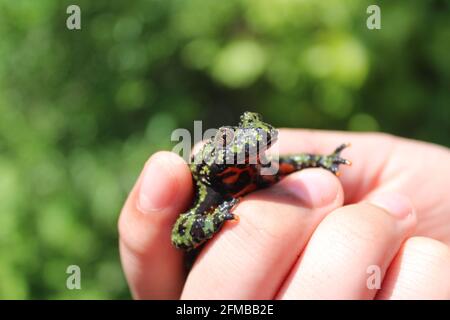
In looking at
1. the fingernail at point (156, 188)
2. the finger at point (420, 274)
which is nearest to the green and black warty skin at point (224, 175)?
Result: the fingernail at point (156, 188)

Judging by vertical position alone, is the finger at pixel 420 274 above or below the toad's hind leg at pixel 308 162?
below

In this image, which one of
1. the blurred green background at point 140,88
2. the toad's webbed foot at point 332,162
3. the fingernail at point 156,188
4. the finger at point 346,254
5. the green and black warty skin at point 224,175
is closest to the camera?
the finger at point 346,254

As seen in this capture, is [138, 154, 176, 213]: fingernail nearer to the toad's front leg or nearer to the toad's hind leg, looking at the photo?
the toad's front leg

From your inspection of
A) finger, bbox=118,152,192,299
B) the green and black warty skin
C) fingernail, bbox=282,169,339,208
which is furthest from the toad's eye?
fingernail, bbox=282,169,339,208

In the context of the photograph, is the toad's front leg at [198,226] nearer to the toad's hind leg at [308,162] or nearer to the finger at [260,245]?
the finger at [260,245]

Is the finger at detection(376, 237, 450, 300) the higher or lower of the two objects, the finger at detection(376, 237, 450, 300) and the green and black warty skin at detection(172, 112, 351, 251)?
the lower
